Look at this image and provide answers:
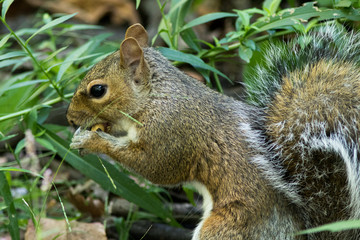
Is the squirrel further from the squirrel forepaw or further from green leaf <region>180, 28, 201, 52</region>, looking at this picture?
green leaf <region>180, 28, 201, 52</region>

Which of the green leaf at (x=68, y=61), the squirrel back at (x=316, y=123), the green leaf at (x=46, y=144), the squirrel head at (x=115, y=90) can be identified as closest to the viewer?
the squirrel back at (x=316, y=123)

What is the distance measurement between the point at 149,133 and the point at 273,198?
23.6 inches

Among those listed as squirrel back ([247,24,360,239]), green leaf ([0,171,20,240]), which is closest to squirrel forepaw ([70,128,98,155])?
green leaf ([0,171,20,240])

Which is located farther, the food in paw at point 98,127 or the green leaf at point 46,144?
the green leaf at point 46,144

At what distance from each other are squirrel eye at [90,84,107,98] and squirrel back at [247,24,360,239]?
2.29 ft

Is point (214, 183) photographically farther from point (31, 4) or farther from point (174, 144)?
point (31, 4)

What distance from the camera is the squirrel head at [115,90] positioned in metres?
2.25

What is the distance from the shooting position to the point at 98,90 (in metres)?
2.25

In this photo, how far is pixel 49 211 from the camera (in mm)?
3002

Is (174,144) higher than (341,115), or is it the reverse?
(341,115)

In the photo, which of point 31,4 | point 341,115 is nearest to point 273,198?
point 341,115

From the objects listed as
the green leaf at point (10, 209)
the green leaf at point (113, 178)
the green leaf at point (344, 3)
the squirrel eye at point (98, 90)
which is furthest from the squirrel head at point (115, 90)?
the green leaf at point (344, 3)

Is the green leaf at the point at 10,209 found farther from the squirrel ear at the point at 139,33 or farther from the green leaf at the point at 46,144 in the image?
the squirrel ear at the point at 139,33

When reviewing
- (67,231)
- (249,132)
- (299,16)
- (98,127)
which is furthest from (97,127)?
(299,16)
